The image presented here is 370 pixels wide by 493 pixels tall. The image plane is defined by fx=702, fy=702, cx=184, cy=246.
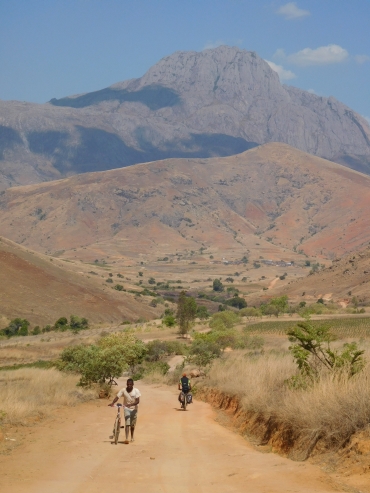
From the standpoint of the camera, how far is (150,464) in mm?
13453

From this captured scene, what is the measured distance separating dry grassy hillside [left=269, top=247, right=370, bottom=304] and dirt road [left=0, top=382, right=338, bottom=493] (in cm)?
7886

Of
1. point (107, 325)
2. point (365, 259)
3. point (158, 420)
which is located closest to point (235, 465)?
point (158, 420)

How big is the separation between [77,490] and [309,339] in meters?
8.03

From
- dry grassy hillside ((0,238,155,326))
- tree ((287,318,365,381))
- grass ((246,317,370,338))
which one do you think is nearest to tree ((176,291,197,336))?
grass ((246,317,370,338))

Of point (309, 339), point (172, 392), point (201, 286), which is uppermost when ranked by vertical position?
point (201, 286)

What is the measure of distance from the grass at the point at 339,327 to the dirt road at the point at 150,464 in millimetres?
35921

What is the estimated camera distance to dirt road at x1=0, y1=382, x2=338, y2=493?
11188mm

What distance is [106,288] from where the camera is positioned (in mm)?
104312

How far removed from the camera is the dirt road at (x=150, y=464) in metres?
11.2

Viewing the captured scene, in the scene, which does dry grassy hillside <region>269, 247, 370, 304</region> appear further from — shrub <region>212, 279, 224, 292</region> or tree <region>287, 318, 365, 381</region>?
tree <region>287, 318, 365, 381</region>

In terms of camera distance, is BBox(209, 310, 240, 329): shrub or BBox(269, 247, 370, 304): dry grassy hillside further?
BBox(269, 247, 370, 304): dry grassy hillside

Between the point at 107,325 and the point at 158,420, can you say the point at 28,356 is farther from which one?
the point at 158,420

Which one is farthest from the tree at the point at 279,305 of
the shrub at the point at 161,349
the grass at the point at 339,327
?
the shrub at the point at 161,349

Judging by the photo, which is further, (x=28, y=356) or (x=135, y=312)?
(x=135, y=312)
